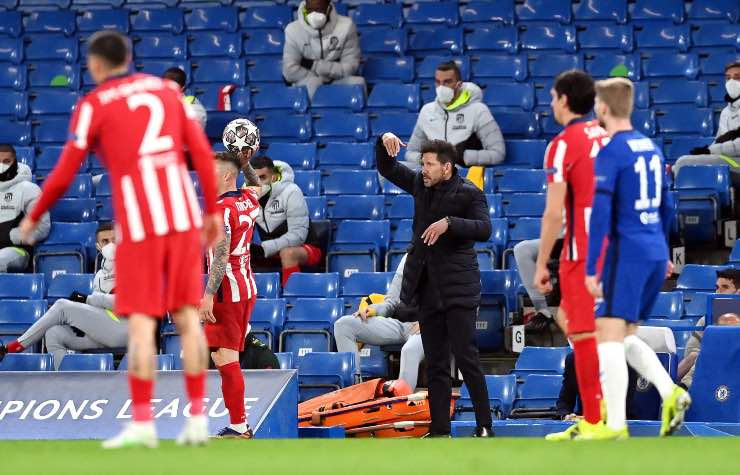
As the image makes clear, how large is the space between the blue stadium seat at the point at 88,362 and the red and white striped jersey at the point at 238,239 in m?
2.71

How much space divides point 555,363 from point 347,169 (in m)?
3.81

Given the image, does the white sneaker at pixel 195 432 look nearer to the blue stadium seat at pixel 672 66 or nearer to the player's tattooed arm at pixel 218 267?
the player's tattooed arm at pixel 218 267

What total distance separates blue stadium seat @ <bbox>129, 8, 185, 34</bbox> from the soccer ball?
7.73 meters

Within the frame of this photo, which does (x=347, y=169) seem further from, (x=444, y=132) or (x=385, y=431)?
(x=385, y=431)

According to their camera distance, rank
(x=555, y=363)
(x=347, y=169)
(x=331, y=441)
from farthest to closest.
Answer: (x=347, y=169) → (x=555, y=363) → (x=331, y=441)

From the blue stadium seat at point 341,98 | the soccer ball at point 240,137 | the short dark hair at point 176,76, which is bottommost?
the soccer ball at point 240,137

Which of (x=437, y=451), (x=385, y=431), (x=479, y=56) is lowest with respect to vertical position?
(x=385, y=431)

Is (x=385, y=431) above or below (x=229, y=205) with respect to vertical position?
below

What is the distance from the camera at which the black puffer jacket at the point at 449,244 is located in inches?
347

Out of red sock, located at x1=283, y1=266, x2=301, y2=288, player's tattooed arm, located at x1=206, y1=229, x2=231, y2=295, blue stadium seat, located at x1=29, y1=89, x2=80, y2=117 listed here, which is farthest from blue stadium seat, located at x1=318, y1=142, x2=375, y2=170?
player's tattooed arm, located at x1=206, y1=229, x2=231, y2=295

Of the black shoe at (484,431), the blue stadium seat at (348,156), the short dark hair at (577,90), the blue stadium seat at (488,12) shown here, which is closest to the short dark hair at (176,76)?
the blue stadium seat at (348,156)

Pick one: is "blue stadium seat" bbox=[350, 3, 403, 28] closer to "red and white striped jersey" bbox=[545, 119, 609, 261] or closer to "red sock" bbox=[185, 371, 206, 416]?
"red and white striped jersey" bbox=[545, 119, 609, 261]

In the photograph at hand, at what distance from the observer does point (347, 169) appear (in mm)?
13625

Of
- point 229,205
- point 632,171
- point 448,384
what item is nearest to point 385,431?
point 448,384
